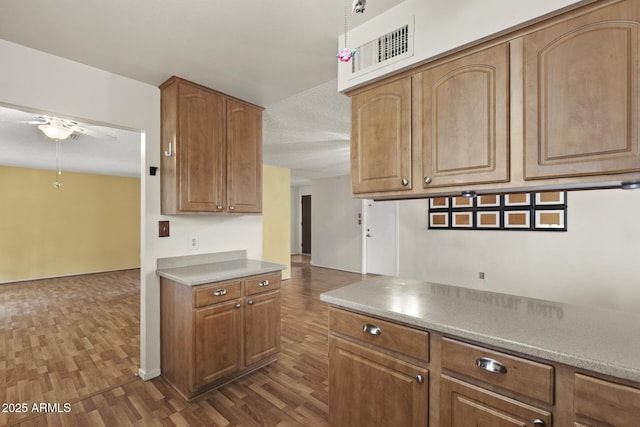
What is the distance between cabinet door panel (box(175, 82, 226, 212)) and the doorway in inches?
280

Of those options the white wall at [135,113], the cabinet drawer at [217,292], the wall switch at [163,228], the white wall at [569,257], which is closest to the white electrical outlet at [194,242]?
the white wall at [135,113]

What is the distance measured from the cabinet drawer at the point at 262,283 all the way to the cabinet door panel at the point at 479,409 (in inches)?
63.2

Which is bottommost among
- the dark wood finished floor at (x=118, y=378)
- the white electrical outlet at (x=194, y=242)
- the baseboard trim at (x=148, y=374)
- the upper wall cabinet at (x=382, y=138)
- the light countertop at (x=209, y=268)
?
the dark wood finished floor at (x=118, y=378)

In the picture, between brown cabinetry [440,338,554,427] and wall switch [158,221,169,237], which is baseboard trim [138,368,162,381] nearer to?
wall switch [158,221,169,237]

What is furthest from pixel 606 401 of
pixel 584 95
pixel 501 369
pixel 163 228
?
pixel 163 228

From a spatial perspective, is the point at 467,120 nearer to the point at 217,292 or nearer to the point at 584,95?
the point at 584,95

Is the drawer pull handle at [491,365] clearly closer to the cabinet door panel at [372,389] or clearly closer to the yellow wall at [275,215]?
the cabinet door panel at [372,389]

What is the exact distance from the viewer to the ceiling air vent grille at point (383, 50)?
1524 millimetres

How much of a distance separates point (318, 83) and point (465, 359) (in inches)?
84.9

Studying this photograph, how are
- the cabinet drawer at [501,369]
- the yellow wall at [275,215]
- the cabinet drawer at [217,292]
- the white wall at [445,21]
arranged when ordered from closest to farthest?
the cabinet drawer at [501,369] < the white wall at [445,21] < the cabinet drawer at [217,292] < the yellow wall at [275,215]

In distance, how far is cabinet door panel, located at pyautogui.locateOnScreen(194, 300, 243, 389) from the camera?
6.82ft

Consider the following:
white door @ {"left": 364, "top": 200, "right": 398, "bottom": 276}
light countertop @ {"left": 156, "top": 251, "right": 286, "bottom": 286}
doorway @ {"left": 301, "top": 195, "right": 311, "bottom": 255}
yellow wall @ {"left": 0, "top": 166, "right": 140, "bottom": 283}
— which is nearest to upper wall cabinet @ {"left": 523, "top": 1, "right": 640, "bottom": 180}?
Answer: light countertop @ {"left": 156, "top": 251, "right": 286, "bottom": 286}

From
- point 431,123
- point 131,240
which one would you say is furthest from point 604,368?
point 131,240

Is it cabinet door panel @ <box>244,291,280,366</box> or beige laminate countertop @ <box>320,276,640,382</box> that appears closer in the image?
beige laminate countertop @ <box>320,276,640,382</box>
